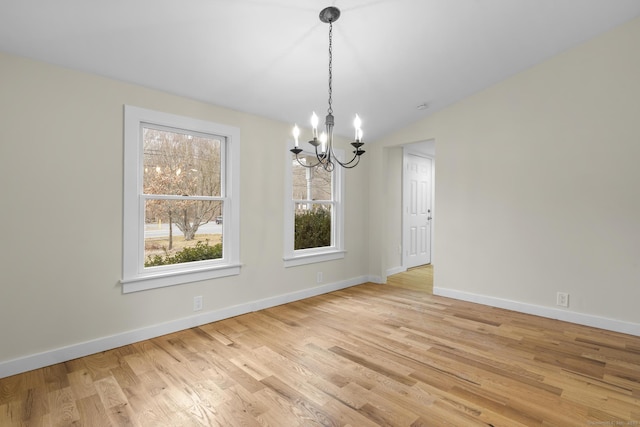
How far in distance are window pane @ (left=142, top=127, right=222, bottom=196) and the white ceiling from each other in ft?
1.40

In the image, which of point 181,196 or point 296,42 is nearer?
point 296,42

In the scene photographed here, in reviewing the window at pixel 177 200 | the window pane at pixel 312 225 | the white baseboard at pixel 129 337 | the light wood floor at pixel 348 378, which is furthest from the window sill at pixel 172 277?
the window pane at pixel 312 225

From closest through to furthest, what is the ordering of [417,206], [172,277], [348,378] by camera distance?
1. [348,378]
2. [172,277]
3. [417,206]

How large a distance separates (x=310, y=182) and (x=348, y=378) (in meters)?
2.60

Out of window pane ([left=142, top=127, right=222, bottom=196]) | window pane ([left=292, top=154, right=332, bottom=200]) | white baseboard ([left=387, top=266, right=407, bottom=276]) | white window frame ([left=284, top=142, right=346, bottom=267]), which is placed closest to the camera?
window pane ([left=142, top=127, right=222, bottom=196])

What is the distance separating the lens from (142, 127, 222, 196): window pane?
291cm

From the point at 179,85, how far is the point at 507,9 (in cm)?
277

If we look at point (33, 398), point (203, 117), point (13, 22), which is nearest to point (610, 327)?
point (203, 117)

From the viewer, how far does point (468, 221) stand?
3.96 m

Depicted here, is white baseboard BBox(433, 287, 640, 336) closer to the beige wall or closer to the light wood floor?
the beige wall

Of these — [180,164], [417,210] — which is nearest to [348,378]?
[180,164]

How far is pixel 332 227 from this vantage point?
460 cm

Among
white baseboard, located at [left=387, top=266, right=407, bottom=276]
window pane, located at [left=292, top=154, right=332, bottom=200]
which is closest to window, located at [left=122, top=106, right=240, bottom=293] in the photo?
window pane, located at [left=292, top=154, right=332, bottom=200]

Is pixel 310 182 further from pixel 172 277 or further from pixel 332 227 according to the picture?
pixel 172 277
